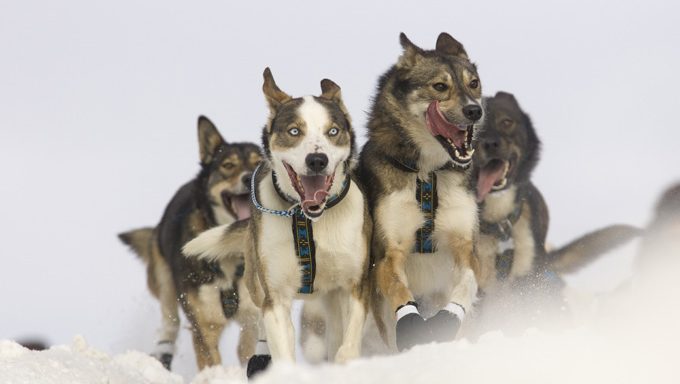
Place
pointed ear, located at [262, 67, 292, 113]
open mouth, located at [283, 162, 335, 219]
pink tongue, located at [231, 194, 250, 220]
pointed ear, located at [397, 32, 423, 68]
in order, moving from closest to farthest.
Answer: open mouth, located at [283, 162, 335, 219] < pointed ear, located at [262, 67, 292, 113] < pointed ear, located at [397, 32, 423, 68] < pink tongue, located at [231, 194, 250, 220]

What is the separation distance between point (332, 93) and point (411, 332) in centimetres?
178

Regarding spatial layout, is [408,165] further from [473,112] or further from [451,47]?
[451,47]

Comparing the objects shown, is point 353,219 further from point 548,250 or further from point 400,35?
point 548,250

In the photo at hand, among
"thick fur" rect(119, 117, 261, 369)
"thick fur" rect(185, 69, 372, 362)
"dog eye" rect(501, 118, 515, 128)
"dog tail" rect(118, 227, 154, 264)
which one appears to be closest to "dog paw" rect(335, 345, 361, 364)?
"thick fur" rect(185, 69, 372, 362)

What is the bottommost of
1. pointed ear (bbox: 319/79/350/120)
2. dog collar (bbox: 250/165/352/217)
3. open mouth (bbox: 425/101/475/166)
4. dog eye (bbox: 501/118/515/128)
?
dog collar (bbox: 250/165/352/217)

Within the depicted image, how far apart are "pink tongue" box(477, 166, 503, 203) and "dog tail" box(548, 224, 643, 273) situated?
4.49ft

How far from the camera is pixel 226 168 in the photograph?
1121 centimetres

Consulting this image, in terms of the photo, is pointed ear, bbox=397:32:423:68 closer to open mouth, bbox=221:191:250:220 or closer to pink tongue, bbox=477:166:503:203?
pink tongue, bbox=477:166:503:203

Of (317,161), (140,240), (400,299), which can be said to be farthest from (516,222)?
(140,240)

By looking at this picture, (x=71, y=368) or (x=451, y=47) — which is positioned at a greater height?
(x=451, y=47)

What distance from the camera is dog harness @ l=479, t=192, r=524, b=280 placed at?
994cm

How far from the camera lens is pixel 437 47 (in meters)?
8.13

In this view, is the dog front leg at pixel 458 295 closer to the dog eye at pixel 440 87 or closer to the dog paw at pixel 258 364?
the dog eye at pixel 440 87

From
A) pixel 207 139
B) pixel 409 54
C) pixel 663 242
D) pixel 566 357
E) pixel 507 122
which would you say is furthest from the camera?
pixel 207 139
